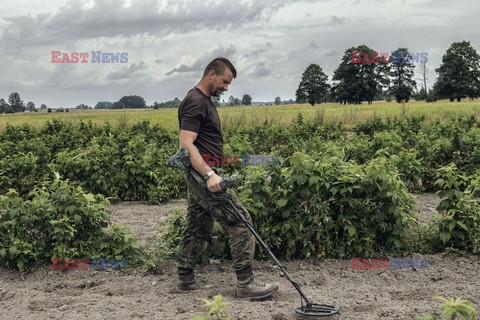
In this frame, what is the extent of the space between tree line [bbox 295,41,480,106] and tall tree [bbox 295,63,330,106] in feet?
5.97

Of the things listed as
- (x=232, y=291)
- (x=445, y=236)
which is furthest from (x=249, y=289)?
(x=445, y=236)

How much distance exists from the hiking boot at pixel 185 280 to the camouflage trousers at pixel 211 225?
5 cm

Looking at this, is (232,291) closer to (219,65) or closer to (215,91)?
(215,91)

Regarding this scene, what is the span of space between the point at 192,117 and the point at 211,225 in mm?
1133

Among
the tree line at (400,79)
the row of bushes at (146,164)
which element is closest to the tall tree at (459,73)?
the tree line at (400,79)

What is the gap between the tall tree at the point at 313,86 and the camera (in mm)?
80375

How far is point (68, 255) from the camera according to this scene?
575cm

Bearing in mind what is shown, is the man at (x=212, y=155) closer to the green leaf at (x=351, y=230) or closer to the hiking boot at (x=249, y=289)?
the hiking boot at (x=249, y=289)

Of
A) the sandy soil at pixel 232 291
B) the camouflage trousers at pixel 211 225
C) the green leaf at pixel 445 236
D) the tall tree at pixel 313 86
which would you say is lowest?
the sandy soil at pixel 232 291

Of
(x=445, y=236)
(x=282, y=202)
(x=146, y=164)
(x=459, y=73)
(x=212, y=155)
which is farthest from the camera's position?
(x=459, y=73)

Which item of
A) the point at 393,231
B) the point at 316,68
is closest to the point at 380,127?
the point at 393,231

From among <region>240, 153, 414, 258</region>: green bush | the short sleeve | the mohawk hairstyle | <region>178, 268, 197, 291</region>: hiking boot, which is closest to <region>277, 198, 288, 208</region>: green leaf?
<region>240, 153, 414, 258</region>: green bush

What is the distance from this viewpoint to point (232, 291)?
505 centimetres

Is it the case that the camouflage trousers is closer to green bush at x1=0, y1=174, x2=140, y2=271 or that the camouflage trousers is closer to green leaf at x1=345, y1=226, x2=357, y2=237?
green bush at x1=0, y1=174, x2=140, y2=271
